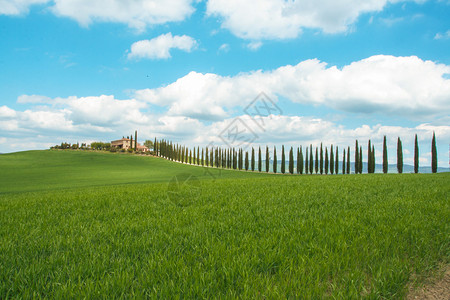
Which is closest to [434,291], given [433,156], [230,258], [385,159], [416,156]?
[230,258]

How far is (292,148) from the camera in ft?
200

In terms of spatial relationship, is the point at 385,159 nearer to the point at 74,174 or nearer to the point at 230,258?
the point at 230,258

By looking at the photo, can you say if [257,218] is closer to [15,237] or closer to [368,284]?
[368,284]

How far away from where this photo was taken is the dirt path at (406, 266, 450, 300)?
283 centimetres

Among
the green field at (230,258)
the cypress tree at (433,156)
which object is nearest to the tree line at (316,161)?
the cypress tree at (433,156)

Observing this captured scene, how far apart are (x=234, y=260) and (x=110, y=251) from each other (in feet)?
6.81

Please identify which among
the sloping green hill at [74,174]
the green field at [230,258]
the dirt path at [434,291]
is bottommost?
the sloping green hill at [74,174]

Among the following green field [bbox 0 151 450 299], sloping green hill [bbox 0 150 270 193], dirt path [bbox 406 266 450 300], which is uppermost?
green field [bbox 0 151 450 299]

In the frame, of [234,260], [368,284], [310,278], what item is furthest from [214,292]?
[368,284]

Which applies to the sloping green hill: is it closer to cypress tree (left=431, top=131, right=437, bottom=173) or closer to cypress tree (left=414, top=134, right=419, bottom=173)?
cypress tree (left=414, top=134, right=419, bottom=173)

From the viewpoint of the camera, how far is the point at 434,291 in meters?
2.94

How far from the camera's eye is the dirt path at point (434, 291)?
2.83 m

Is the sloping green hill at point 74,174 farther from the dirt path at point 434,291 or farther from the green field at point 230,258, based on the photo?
the dirt path at point 434,291

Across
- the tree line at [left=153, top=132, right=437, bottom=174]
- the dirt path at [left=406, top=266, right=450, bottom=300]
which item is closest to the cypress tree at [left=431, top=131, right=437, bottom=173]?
the tree line at [left=153, top=132, right=437, bottom=174]
